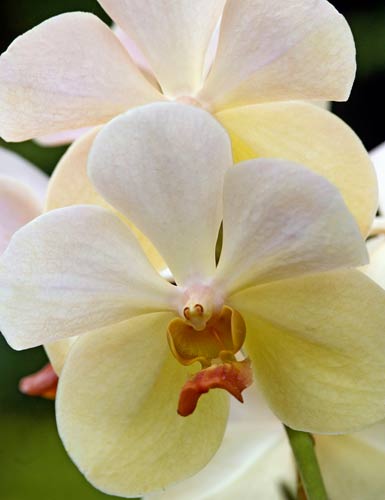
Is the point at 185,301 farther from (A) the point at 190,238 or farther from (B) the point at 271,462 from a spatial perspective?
(B) the point at 271,462

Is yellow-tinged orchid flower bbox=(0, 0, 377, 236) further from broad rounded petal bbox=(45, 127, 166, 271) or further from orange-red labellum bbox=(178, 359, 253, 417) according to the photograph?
orange-red labellum bbox=(178, 359, 253, 417)

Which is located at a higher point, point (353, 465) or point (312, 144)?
point (312, 144)

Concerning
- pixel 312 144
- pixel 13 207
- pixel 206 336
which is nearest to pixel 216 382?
pixel 206 336

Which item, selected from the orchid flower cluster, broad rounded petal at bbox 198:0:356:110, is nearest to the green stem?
the orchid flower cluster

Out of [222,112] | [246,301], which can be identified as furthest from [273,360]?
[222,112]

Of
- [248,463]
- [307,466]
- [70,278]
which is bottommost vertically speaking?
[248,463]

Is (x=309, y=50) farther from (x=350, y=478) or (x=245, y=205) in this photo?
(x=350, y=478)

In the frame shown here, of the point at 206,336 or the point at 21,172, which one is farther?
the point at 21,172
